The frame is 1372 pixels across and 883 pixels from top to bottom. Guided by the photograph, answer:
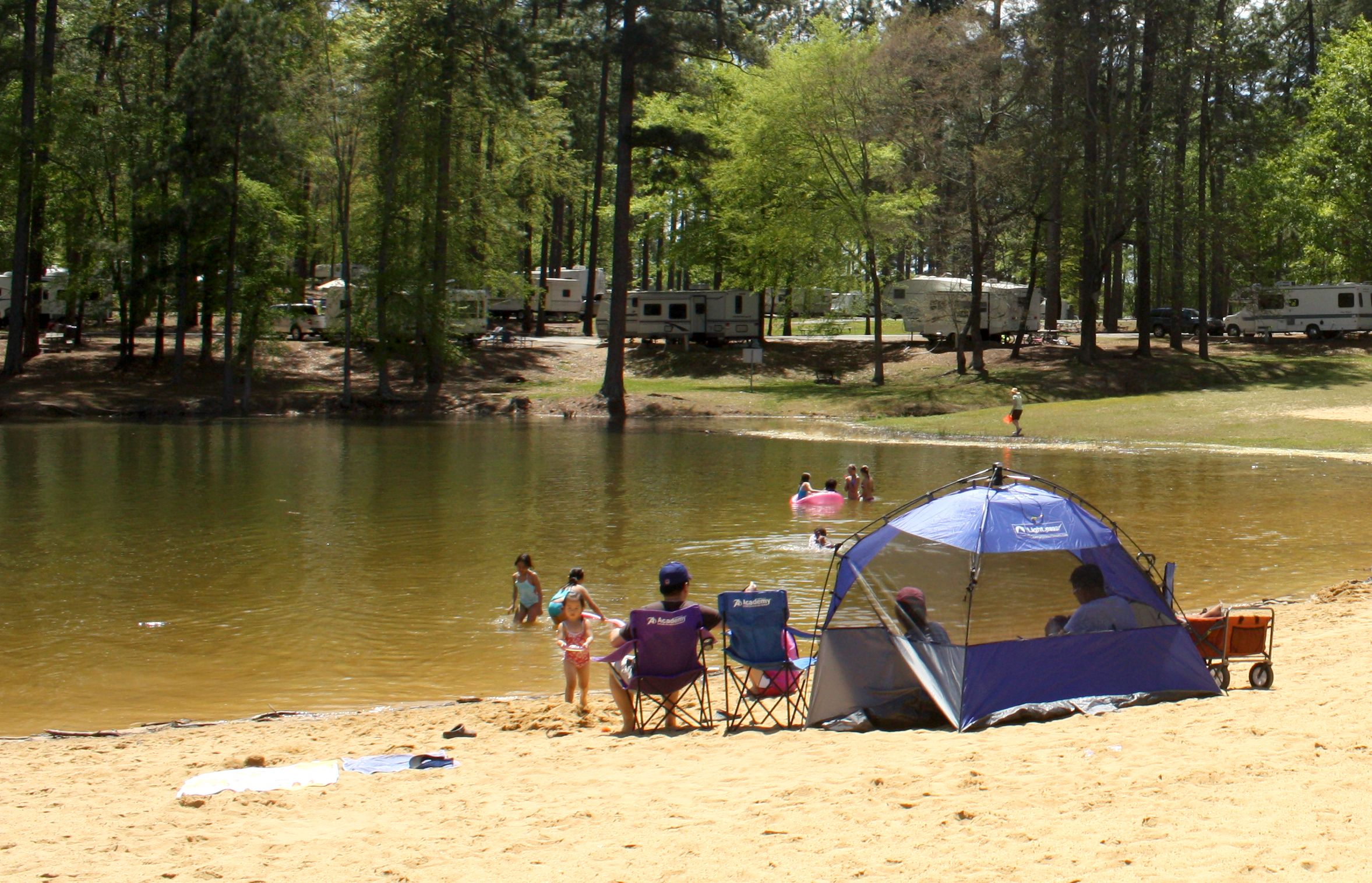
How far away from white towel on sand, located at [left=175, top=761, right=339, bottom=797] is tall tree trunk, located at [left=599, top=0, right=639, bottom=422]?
34.3m

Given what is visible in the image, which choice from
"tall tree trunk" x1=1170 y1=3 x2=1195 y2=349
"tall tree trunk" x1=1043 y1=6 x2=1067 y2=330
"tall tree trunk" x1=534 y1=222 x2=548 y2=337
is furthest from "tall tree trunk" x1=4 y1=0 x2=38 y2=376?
"tall tree trunk" x1=1170 y1=3 x2=1195 y2=349

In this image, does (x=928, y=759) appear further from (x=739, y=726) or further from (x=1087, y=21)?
(x=1087, y=21)

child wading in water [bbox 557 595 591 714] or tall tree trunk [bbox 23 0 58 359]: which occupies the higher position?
tall tree trunk [bbox 23 0 58 359]

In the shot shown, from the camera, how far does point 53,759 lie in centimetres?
862

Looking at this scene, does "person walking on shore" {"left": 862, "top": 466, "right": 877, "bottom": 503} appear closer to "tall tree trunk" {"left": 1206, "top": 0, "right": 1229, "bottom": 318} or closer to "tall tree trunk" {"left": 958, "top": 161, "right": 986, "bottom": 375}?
"tall tree trunk" {"left": 958, "top": 161, "right": 986, "bottom": 375}

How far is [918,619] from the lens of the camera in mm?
9453

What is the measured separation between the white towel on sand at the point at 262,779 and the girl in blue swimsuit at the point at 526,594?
494 centimetres

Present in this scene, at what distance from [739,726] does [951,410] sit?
34.2 meters

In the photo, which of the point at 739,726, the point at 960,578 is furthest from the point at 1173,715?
the point at 739,726

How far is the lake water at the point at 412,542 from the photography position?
1159cm

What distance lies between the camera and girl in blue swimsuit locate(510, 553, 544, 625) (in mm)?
13133

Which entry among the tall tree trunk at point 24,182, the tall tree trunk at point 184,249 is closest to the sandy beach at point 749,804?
the tall tree trunk at point 184,249

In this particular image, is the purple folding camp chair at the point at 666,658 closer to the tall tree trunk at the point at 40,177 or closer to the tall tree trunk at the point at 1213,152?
the tall tree trunk at the point at 1213,152

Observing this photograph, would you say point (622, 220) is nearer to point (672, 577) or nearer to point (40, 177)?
point (40, 177)
